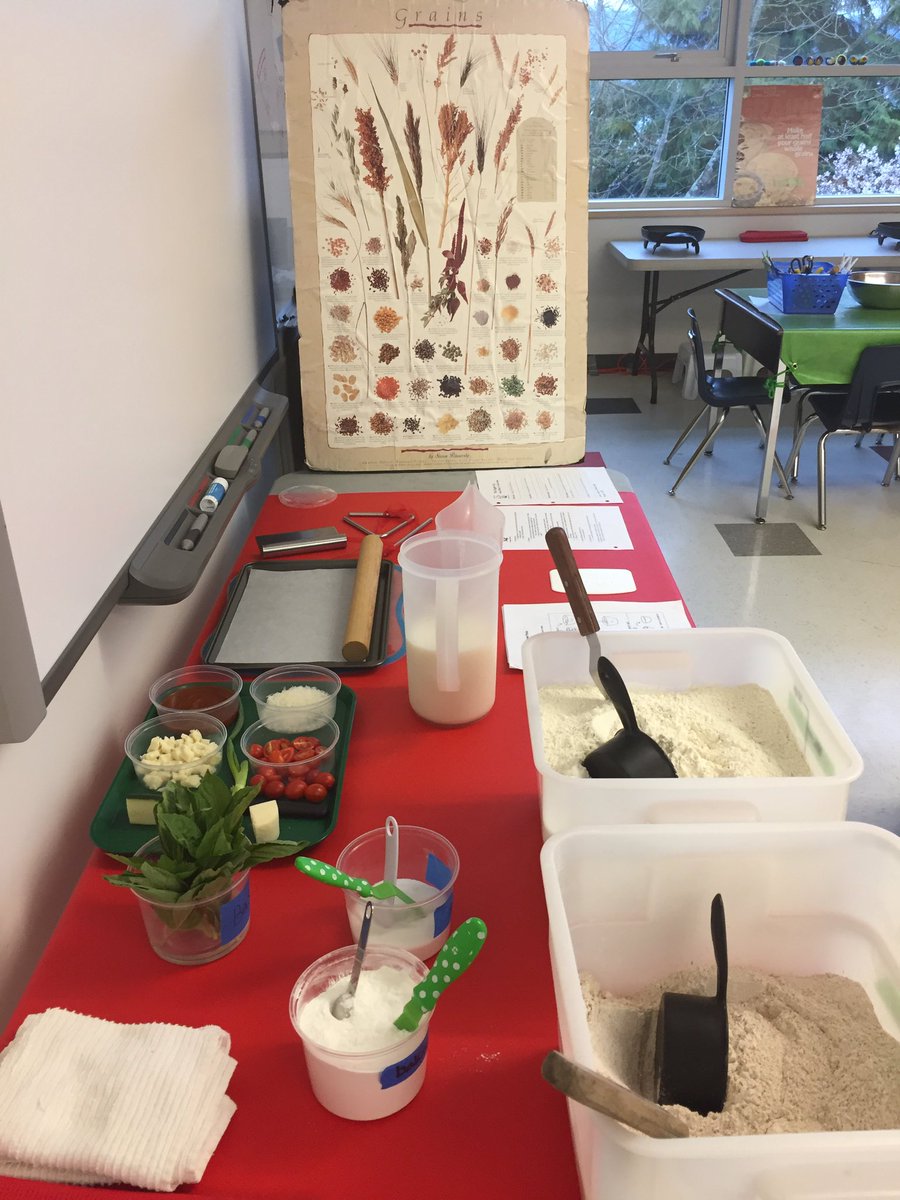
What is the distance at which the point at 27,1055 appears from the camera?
2.27 ft

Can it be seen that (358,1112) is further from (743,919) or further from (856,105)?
(856,105)

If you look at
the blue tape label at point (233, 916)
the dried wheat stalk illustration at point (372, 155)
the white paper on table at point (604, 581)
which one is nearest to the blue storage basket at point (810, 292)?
the dried wheat stalk illustration at point (372, 155)

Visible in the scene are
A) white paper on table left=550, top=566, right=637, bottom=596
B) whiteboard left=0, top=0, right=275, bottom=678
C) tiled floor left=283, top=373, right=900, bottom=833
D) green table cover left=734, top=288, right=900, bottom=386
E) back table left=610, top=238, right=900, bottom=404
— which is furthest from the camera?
back table left=610, top=238, right=900, bottom=404

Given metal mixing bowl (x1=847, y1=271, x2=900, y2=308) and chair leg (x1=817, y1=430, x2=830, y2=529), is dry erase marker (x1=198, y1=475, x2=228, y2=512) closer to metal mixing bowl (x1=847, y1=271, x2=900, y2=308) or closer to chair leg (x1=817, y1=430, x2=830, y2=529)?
chair leg (x1=817, y1=430, x2=830, y2=529)

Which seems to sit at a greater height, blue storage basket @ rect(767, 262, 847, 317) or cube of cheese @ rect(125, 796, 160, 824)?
blue storage basket @ rect(767, 262, 847, 317)

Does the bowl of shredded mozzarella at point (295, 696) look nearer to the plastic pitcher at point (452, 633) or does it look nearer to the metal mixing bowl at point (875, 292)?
the plastic pitcher at point (452, 633)

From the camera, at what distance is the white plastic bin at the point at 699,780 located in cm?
81

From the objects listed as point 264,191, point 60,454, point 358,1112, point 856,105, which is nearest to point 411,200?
point 264,191

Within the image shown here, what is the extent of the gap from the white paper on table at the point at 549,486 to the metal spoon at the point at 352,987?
1.15 metres

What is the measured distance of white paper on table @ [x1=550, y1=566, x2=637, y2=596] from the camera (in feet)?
4.71

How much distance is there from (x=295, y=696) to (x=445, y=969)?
0.53 meters

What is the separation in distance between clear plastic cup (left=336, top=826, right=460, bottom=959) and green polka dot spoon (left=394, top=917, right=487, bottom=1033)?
9cm

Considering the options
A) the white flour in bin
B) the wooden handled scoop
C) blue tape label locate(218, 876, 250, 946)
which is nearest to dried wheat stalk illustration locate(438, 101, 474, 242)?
the white flour in bin

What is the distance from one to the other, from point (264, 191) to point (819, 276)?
2.23 metres
